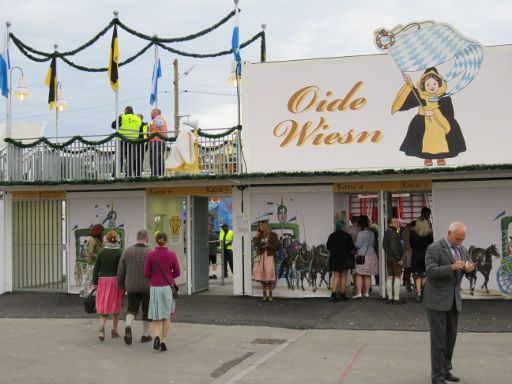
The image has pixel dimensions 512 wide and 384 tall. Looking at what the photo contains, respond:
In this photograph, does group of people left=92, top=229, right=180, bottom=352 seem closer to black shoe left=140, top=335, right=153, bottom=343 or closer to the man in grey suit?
black shoe left=140, top=335, right=153, bottom=343

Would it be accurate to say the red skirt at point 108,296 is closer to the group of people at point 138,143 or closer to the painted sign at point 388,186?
the group of people at point 138,143

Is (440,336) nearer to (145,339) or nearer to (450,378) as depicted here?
(450,378)

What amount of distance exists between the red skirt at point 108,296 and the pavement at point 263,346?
1.69 feet

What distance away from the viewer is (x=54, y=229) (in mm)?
19875

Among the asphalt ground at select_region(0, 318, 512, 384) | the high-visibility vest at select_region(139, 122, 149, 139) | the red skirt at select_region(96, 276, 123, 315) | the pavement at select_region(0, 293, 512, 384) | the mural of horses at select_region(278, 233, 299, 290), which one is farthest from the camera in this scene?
the high-visibility vest at select_region(139, 122, 149, 139)

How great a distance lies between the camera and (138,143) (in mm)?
17719

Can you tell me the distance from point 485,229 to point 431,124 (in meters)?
2.54

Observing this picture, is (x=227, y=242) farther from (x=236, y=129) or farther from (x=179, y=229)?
(x=236, y=129)

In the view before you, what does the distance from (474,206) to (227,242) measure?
804cm

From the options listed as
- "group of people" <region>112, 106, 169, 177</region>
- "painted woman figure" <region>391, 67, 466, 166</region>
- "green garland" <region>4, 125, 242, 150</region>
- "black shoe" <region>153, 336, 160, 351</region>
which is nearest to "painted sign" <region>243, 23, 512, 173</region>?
"painted woman figure" <region>391, 67, 466, 166</region>

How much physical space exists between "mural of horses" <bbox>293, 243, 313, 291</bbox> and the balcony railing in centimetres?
239

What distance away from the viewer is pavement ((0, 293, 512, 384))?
9109mm

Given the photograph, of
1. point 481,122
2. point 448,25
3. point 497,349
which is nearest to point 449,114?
point 481,122

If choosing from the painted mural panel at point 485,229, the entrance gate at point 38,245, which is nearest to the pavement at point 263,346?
the painted mural panel at point 485,229
